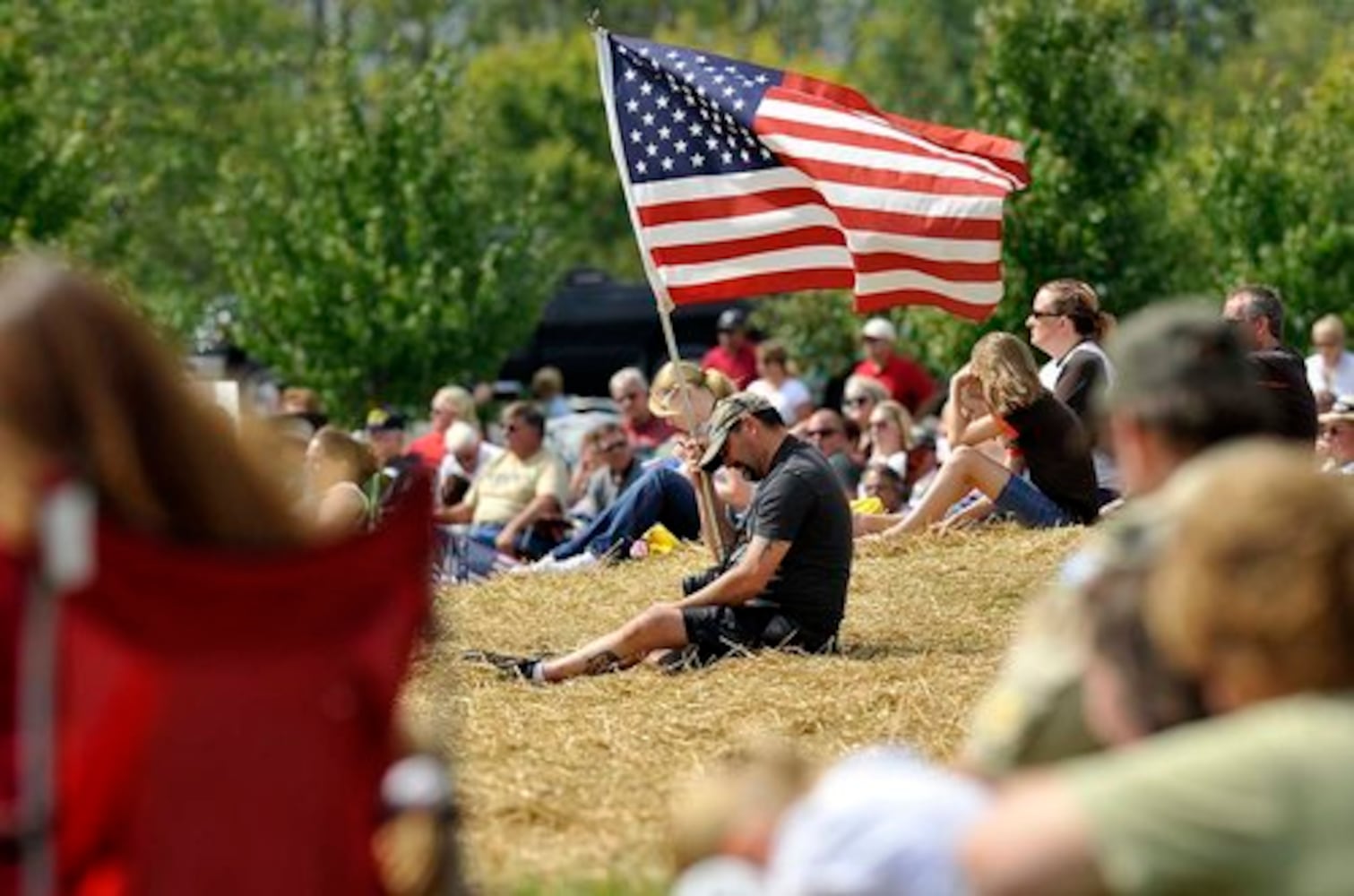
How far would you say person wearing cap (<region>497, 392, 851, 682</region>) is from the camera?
1243 centimetres

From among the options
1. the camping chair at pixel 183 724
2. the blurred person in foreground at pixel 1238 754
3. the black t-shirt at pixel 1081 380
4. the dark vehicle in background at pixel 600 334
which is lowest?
the dark vehicle in background at pixel 600 334

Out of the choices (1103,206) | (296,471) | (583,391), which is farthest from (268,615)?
(583,391)

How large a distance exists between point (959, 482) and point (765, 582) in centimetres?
361

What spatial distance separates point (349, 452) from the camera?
13242mm

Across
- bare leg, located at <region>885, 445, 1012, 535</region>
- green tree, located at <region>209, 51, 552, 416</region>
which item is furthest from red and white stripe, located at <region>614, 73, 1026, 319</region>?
green tree, located at <region>209, 51, 552, 416</region>

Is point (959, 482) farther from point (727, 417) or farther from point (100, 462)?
point (100, 462)

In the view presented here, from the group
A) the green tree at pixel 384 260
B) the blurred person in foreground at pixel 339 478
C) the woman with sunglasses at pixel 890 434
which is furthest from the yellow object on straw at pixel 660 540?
the green tree at pixel 384 260

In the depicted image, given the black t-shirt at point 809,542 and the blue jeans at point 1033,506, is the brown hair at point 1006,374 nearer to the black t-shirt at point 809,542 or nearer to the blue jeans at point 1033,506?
the blue jeans at point 1033,506

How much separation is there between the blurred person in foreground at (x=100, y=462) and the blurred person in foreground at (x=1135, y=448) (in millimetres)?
1250

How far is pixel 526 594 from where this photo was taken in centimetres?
1617

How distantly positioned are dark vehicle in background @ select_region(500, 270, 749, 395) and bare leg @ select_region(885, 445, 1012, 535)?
2503cm

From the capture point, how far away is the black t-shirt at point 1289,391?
13.6 m

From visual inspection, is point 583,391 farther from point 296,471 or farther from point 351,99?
point 296,471

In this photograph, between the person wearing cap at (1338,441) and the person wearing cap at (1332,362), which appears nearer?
the person wearing cap at (1338,441)
